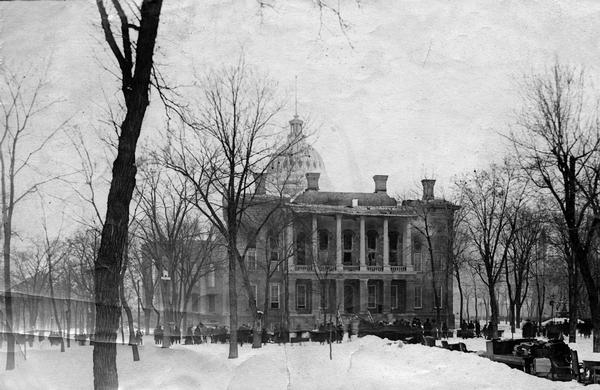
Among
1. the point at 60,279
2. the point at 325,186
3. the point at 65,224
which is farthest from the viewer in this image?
the point at 325,186

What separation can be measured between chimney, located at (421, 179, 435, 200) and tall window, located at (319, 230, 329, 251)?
9.00 m

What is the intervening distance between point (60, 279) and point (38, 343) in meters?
9.09

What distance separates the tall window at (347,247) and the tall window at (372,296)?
2157mm

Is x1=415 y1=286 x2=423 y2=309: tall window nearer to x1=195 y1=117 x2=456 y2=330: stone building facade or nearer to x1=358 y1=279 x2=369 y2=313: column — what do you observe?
x1=195 y1=117 x2=456 y2=330: stone building facade

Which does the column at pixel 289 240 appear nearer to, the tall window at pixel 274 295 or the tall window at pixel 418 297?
the tall window at pixel 274 295

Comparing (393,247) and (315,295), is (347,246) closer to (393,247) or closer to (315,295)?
(393,247)

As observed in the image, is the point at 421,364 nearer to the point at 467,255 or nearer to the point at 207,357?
the point at 207,357

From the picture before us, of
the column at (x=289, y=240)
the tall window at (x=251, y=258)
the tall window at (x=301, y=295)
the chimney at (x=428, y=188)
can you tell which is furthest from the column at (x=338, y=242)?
the chimney at (x=428, y=188)

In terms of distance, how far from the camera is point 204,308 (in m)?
41.4

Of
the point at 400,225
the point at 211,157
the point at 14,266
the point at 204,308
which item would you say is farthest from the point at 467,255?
the point at 14,266

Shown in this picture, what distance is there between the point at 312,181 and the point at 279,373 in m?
31.9

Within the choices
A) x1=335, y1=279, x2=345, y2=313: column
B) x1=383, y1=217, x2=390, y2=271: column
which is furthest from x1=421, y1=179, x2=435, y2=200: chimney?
x1=335, y1=279, x2=345, y2=313: column

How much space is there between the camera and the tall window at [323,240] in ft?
129

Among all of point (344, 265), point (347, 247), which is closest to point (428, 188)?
point (344, 265)
